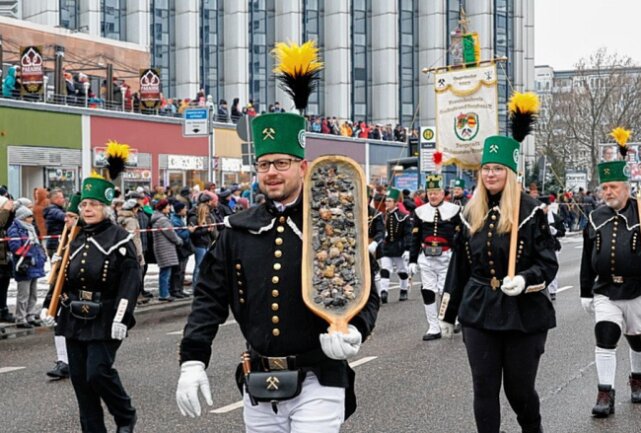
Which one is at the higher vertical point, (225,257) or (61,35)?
(61,35)

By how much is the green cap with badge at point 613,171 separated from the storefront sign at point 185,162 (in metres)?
28.3

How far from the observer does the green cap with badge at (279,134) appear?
447 centimetres

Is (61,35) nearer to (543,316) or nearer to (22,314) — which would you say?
(22,314)

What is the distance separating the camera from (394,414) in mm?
7957

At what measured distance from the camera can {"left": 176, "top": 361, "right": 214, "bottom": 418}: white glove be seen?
4.30 metres

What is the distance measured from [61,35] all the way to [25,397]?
98.6 ft

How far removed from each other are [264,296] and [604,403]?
4404mm

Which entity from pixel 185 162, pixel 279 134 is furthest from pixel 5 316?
pixel 185 162

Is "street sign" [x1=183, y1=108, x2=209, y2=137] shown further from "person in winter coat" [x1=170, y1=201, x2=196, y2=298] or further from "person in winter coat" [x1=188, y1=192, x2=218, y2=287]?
"person in winter coat" [x1=170, y1=201, x2=196, y2=298]

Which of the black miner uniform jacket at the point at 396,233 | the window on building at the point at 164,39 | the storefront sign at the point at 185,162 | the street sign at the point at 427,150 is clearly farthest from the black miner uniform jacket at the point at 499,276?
the window on building at the point at 164,39

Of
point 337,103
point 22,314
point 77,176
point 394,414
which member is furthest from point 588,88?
point 394,414

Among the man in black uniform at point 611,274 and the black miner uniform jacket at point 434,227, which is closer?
the man in black uniform at point 611,274

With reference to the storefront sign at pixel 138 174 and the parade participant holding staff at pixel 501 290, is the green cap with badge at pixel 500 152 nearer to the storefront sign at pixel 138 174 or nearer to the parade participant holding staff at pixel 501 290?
the parade participant holding staff at pixel 501 290

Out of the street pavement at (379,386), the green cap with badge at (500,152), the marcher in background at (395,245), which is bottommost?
the street pavement at (379,386)
